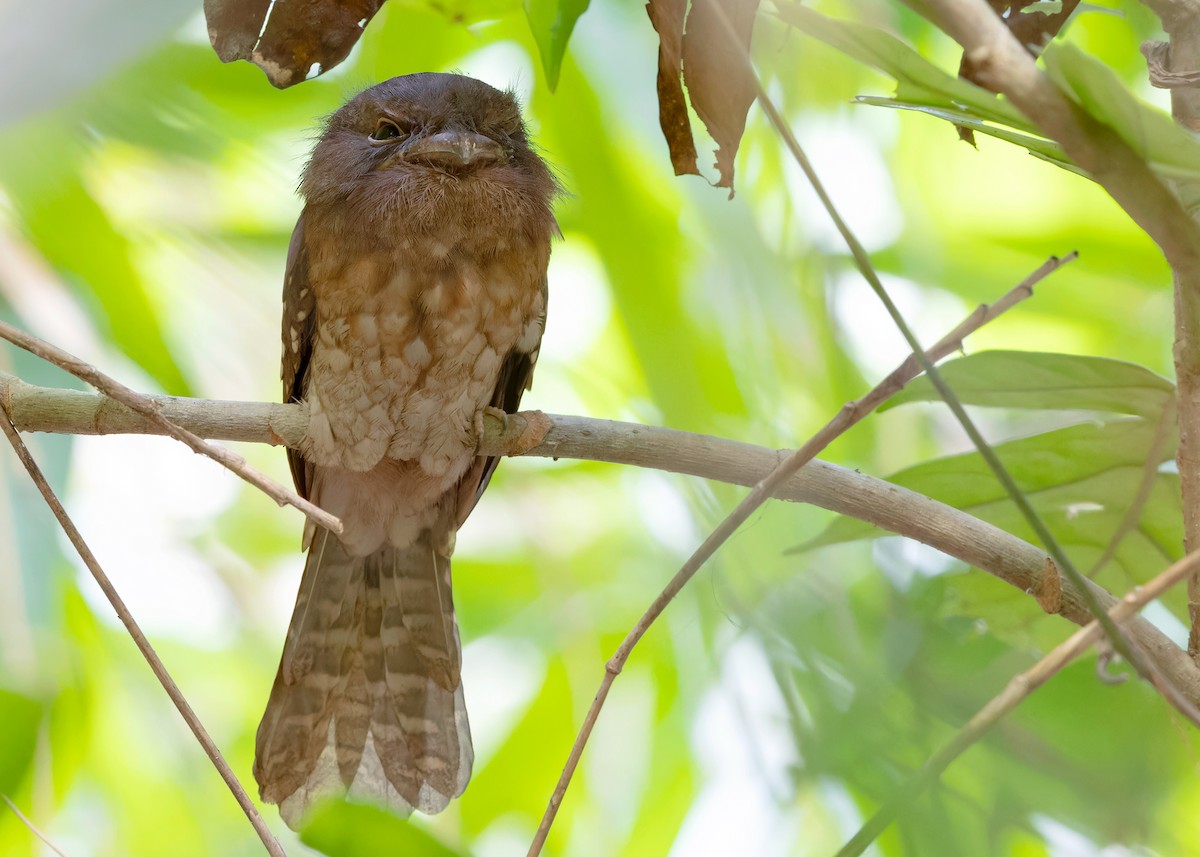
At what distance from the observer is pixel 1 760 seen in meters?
1.74

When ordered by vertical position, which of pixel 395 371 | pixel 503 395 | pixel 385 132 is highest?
pixel 385 132

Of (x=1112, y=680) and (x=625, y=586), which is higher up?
(x=1112, y=680)

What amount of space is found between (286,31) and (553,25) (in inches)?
13.6

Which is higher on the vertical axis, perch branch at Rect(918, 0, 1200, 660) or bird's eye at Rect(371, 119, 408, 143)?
perch branch at Rect(918, 0, 1200, 660)

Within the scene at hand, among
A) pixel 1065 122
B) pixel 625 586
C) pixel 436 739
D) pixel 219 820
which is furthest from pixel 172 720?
pixel 1065 122

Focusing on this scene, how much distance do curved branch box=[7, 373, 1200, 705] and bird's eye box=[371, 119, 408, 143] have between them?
0.68 m

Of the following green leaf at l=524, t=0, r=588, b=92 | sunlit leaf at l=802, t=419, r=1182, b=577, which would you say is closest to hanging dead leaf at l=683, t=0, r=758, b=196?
green leaf at l=524, t=0, r=588, b=92

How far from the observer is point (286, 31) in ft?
4.50

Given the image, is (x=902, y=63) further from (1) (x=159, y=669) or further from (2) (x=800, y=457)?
(1) (x=159, y=669)

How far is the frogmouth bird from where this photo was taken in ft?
6.21

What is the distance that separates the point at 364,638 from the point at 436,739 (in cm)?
30

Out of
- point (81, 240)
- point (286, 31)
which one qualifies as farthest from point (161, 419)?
point (81, 240)

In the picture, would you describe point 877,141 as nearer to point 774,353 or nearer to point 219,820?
point 774,353

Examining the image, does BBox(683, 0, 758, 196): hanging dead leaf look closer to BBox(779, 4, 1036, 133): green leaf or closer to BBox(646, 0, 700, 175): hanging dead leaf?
BBox(646, 0, 700, 175): hanging dead leaf
